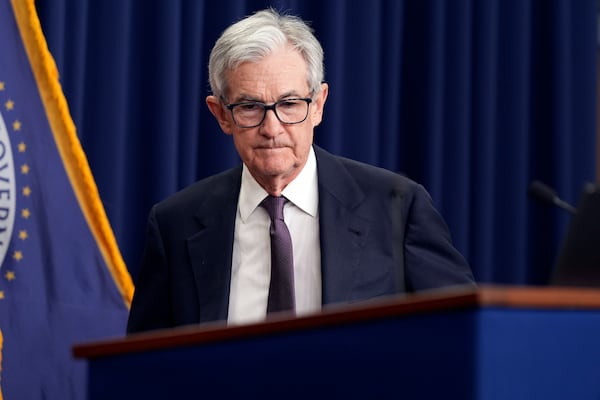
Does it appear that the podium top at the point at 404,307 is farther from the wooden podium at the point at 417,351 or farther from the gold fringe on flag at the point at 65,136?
the gold fringe on flag at the point at 65,136

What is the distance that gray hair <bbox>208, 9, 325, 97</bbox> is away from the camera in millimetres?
2568

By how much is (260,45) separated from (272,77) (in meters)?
0.08

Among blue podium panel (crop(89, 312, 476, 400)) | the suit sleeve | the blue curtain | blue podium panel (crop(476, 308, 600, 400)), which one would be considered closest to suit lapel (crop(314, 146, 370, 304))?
the suit sleeve

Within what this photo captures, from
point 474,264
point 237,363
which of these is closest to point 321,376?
point 237,363

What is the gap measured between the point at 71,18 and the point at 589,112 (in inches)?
81.1

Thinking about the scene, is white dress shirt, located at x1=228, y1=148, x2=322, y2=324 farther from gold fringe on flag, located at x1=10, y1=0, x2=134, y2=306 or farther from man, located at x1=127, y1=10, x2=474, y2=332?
gold fringe on flag, located at x1=10, y1=0, x2=134, y2=306

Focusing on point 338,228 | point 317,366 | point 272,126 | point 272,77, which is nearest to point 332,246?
point 338,228

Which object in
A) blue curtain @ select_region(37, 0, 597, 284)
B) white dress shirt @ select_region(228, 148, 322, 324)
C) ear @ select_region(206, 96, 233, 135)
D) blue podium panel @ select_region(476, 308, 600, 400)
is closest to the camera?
blue podium panel @ select_region(476, 308, 600, 400)

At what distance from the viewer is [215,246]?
2600 millimetres

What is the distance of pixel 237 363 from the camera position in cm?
149

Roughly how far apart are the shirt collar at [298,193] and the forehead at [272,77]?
0.18 meters

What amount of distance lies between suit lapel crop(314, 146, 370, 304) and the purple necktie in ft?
0.24

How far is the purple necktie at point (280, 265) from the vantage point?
8.19ft

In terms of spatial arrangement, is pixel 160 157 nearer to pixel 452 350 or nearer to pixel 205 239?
pixel 205 239
